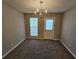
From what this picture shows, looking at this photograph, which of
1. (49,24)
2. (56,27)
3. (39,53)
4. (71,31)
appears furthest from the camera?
(49,24)

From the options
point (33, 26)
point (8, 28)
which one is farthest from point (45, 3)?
point (33, 26)

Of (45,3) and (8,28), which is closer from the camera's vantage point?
(45,3)

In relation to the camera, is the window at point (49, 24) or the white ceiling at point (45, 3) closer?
the white ceiling at point (45, 3)

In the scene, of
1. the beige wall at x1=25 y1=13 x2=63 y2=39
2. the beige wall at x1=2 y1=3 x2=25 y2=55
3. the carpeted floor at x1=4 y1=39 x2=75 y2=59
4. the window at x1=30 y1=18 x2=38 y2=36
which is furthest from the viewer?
the window at x1=30 y1=18 x2=38 y2=36

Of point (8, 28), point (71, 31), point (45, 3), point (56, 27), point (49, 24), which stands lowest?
point (71, 31)

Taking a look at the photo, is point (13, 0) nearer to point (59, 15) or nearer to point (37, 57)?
point (37, 57)

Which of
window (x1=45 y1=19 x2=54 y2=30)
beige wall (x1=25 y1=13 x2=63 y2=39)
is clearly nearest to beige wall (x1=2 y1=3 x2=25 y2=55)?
beige wall (x1=25 y1=13 x2=63 y2=39)

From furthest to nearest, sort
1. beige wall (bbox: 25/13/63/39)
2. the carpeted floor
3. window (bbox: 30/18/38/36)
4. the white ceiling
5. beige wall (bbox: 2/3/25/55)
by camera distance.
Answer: window (bbox: 30/18/38/36) → beige wall (bbox: 25/13/63/39) → the carpeted floor → beige wall (bbox: 2/3/25/55) → the white ceiling

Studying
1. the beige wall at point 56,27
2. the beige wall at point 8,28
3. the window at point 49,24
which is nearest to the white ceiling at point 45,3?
the beige wall at point 8,28

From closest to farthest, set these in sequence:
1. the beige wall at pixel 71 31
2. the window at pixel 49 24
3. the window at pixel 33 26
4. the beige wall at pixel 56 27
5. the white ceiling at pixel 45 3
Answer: the white ceiling at pixel 45 3 < the beige wall at pixel 71 31 < the beige wall at pixel 56 27 < the window at pixel 49 24 < the window at pixel 33 26

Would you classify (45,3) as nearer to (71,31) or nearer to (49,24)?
(71,31)

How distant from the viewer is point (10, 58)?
4.11 m

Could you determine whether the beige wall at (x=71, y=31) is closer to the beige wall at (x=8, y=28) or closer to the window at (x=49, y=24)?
the window at (x=49, y=24)

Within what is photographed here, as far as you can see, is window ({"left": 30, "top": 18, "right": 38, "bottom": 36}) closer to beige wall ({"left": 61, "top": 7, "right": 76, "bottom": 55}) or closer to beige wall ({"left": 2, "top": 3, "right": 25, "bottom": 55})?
beige wall ({"left": 2, "top": 3, "right": 25, "bottom": 55})
